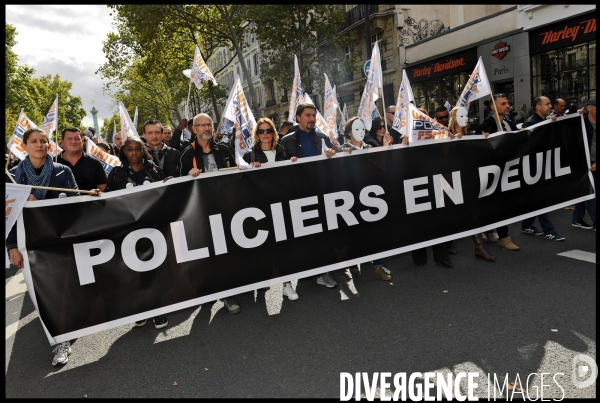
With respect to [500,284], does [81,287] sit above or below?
above

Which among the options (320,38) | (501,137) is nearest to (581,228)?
(501,137)

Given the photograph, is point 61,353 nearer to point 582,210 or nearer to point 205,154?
point 205,154

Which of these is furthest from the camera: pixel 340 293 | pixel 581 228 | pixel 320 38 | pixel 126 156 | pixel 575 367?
pixel 320 38

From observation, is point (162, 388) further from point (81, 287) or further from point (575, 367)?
point (575, 367)

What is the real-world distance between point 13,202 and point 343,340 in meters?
2.81

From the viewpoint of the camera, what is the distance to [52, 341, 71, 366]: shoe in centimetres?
373

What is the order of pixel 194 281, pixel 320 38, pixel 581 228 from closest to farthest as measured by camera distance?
pixel 194 281
pixel 581 228
pixel 320 38

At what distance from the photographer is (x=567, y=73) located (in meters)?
15.8

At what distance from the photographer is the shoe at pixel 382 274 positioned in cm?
507

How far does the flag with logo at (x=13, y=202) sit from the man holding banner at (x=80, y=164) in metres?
1.06

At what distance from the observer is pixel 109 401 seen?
3.16 metres

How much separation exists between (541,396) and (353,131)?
3.19 meters

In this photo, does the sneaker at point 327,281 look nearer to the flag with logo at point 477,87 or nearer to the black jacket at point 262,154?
the black jacket at point 262,154

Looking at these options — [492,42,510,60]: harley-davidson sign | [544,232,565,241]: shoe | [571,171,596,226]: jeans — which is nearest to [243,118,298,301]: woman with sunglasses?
[544,232,565,241]: shoe
